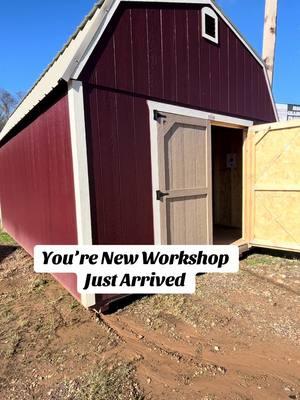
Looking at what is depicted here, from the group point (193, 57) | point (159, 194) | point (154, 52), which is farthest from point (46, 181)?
point (193, 57)

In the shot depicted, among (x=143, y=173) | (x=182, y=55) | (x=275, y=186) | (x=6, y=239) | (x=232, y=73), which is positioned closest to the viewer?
(x=143, y=173)

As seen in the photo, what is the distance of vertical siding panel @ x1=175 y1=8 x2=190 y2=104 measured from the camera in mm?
3961

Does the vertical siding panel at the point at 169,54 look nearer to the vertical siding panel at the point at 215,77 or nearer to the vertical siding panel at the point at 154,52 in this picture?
the vertical siding panel at the point at 154,52

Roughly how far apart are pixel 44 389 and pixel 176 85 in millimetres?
3602

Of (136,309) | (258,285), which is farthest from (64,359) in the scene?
(258,285)

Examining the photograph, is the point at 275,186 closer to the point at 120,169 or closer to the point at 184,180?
the point at 184,180

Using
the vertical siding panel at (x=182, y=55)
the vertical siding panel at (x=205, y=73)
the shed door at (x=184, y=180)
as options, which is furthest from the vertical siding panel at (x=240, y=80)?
the vertical siding panel at (x=182, y=55)

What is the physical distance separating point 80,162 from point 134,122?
0.87m

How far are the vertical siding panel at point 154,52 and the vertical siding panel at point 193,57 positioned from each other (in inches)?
22.4

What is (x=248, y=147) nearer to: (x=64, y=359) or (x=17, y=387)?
(x=64, y=359)

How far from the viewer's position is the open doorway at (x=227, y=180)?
667 centimetres

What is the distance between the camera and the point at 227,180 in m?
7.03

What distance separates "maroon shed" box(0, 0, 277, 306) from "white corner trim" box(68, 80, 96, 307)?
10 mm

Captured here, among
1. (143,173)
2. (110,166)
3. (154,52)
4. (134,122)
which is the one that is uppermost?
(154,52)
